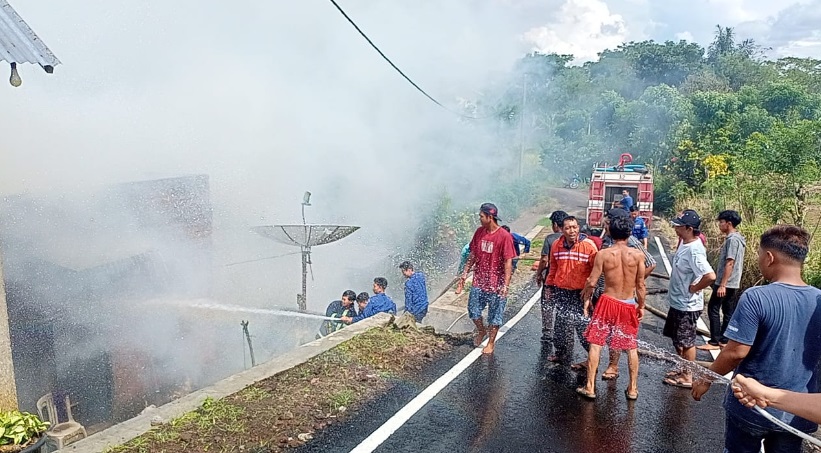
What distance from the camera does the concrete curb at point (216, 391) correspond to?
3.78m

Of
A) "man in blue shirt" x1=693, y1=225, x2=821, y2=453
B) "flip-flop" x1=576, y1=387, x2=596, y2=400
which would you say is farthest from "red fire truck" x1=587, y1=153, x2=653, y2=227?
"man in blue shirt" x1=693, y1=225, x2=821, y2=453

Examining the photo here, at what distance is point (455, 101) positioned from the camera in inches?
729

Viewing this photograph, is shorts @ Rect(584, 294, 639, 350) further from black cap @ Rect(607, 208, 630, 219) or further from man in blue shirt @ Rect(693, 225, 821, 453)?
man in blue shirt @ Rect(693, 225, 821, 453)

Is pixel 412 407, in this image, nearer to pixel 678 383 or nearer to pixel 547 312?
pixel 547 312

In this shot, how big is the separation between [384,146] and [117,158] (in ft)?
28.4

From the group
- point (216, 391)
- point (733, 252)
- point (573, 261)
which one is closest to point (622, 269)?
point (573, 261)

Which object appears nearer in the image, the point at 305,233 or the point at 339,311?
the point at 339,311

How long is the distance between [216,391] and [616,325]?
347 cm

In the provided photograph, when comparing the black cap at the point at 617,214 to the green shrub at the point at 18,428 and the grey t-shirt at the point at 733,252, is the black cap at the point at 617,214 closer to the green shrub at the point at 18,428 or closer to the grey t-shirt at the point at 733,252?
the grey t-shirt at the point at 733,252

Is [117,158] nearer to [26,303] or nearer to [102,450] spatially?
[26,303]

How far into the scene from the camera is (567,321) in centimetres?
601

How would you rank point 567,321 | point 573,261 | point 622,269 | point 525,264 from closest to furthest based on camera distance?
point 622,269, point 573,261, point 567,321, point 525,264

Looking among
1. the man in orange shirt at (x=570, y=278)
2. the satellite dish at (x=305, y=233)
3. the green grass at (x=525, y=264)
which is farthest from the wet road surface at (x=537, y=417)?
the green grass at (x=525, y=264)

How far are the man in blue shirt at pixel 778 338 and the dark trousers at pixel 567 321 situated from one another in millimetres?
2674
